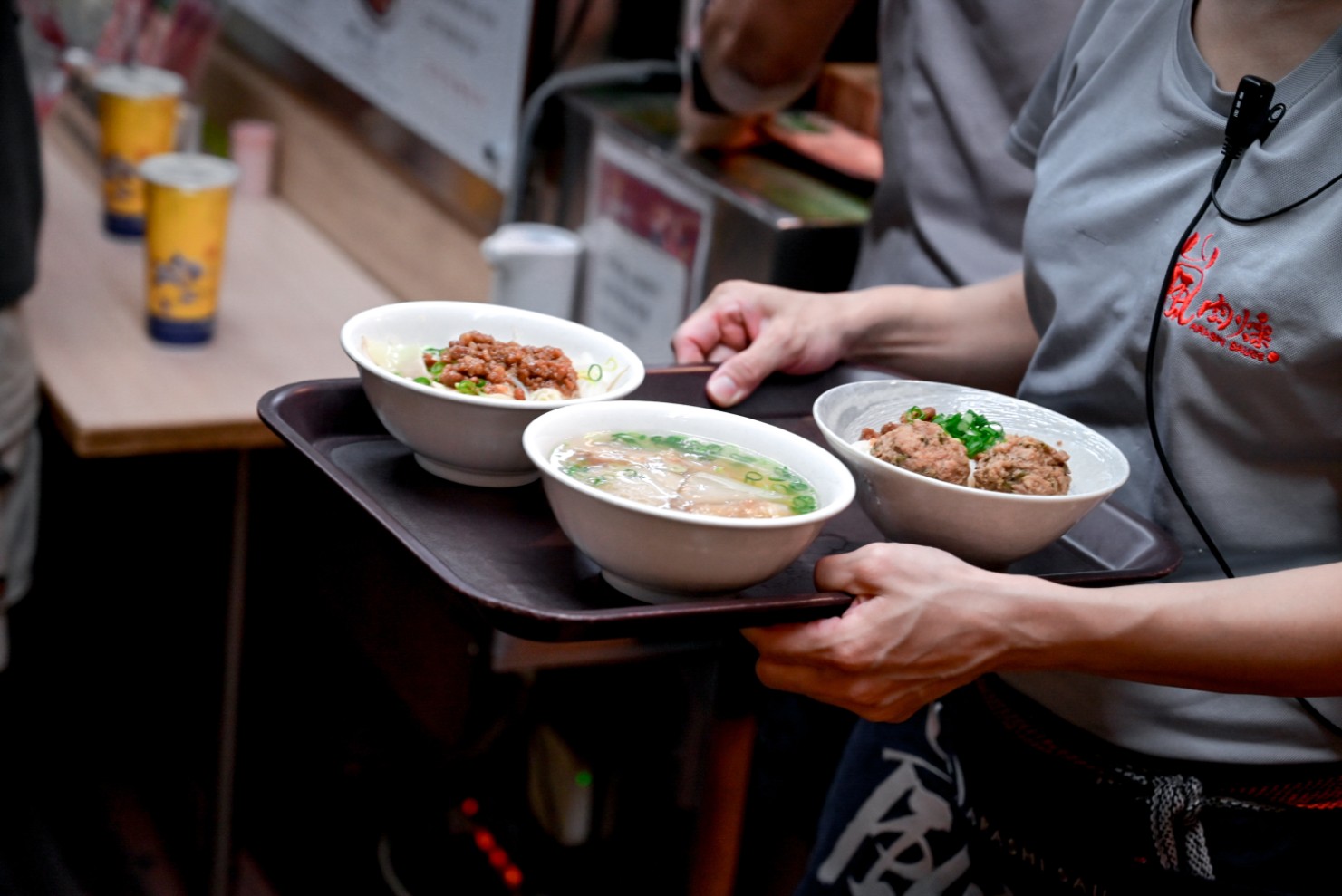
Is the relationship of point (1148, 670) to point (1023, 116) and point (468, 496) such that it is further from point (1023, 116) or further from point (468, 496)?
point (1023, 116)

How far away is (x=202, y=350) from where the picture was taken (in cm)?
235

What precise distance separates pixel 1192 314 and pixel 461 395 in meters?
0.56

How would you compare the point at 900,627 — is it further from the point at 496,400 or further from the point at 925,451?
the point at 496,400

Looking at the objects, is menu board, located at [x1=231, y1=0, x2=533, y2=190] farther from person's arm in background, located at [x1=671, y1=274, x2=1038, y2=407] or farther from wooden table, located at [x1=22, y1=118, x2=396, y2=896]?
person's arm in background, located at [x1=671, y1=274, x2=1038, y2=407]

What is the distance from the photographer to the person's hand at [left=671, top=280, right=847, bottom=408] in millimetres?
1328

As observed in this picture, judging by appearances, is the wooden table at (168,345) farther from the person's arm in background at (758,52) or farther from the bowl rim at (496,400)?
the bowl rim at (496,400)

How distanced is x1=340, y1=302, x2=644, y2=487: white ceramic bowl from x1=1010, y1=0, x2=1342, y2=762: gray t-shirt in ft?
1.33

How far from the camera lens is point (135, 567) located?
118 inches

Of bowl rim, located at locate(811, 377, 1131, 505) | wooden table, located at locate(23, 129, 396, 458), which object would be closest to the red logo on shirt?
bowl rim, located at locate(811, 377, 1131, 505)

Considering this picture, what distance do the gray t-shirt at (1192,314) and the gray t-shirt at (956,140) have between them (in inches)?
17.5

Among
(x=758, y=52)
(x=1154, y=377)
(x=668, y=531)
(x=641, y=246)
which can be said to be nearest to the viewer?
(x=668, y=531)

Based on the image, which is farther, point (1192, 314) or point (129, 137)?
point (129, 137)

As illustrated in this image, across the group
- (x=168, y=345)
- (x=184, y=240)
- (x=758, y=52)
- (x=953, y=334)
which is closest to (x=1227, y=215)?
(x=953, y=334)

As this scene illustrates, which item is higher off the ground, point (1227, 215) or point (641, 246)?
point (1227, 215)
